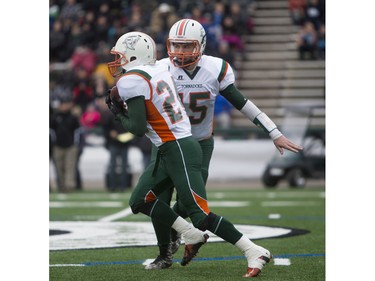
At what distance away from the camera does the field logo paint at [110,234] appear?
8047 millimetres

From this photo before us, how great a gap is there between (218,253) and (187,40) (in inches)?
73.5

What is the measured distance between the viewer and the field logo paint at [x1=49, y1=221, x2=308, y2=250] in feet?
26.4

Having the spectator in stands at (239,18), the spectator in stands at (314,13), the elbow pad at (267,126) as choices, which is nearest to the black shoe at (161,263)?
the elbow pad at (267,126)

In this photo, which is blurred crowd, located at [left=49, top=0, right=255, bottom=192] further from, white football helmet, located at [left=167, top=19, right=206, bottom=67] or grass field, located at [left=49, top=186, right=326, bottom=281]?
white football helmet, located at [left=167, top=19, right=206, bottom=67]

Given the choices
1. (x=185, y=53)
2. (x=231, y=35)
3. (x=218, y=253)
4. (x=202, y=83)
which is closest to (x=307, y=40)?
(x=231, y=35)

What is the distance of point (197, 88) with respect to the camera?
6.63 metres

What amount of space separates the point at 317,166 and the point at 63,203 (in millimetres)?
5245

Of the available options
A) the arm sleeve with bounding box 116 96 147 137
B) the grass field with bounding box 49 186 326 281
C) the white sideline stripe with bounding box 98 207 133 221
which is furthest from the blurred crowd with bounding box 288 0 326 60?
the arm sleeve with bounding box 116 96 147 137

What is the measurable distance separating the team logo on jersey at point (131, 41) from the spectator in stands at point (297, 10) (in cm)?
1565

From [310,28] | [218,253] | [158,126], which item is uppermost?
[310,28]

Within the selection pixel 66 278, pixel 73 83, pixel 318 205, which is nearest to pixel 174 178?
pixel 66 278

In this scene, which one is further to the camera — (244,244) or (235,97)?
(235,97)

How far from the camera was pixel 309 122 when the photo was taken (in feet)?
57.3

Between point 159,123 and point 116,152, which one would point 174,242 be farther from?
point 116,152
